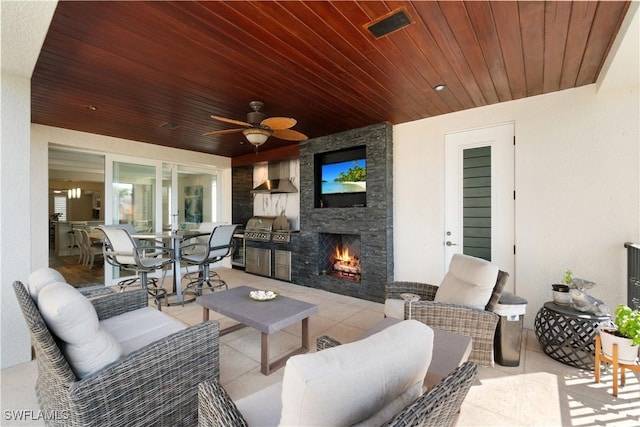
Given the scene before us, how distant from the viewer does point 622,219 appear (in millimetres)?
2637

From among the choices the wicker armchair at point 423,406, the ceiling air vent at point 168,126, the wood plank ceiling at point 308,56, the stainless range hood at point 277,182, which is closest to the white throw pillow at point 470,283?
the wicker armchair at point 423,406

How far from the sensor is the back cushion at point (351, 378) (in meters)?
0.67

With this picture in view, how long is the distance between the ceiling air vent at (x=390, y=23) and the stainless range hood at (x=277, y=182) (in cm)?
368

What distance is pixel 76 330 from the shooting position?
4.17 feet

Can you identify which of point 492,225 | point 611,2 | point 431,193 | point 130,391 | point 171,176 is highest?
point 611,2

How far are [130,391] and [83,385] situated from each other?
0.73 ft

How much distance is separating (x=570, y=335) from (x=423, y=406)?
7.89ft

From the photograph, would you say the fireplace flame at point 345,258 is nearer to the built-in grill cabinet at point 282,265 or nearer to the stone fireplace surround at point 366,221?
the stone fireplace surround at point 366,221

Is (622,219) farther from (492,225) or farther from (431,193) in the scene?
(431,193)

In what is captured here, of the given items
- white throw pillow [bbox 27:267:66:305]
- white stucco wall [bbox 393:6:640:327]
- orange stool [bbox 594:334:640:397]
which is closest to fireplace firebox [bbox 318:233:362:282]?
white stucco wall [bbox 393:6:640:327]

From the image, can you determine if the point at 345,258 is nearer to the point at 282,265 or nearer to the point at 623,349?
the point at 282,265

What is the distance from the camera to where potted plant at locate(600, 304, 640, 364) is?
1905mm

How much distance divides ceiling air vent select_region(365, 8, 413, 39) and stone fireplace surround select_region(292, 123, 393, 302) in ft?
6.79

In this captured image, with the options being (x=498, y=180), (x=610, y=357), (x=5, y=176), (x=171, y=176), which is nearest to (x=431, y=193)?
(x=498, y=180)
